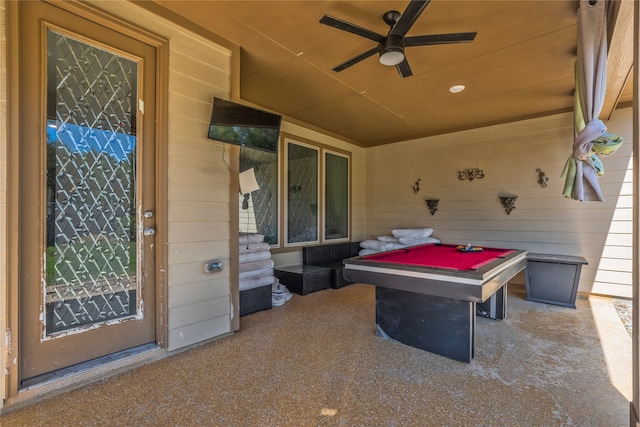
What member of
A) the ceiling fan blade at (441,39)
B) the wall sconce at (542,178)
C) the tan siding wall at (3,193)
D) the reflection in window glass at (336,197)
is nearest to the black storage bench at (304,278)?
the reflection in window glass at (336,197)

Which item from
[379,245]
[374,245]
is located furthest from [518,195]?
[374,245]

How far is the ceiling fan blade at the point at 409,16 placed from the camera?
1969 millimetres

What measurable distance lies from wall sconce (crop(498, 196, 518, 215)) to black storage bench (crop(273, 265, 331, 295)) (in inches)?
123

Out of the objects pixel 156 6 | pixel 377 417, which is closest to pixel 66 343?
pixel 377 417

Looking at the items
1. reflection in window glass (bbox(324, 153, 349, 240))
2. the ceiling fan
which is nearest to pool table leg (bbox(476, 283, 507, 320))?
the ceiling fan

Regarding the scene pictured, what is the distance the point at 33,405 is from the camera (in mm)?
1863

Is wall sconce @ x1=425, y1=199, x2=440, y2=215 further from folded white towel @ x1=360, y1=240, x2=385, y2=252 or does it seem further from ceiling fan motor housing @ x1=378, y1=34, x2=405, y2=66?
ceiling fan motor housing @ x1=378, y1=34, x2=405, y2=66

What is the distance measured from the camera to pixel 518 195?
4922 mm

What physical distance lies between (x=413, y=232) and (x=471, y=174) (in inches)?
56.9

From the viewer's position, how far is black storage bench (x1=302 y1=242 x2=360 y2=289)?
193 inches

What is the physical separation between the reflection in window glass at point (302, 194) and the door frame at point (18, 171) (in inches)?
108

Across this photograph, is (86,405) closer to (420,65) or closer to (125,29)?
(125,29)

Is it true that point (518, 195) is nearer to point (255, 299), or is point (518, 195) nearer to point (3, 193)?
point (255, 299)

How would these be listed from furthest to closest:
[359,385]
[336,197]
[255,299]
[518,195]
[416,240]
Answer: [336,197], [416,240], [518,195], [255,299], [359,385]
